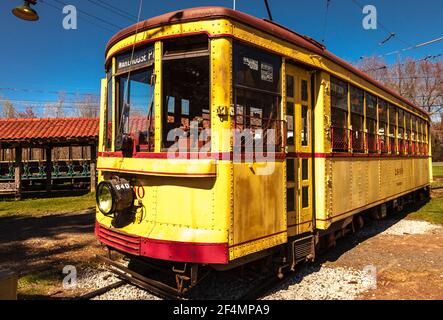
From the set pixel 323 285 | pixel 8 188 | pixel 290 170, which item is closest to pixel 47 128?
pixel 8 188

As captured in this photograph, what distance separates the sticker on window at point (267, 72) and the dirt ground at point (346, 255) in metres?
3.10

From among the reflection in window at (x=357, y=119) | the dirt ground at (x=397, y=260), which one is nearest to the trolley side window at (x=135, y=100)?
the dirt ground at (x=397, y=260)

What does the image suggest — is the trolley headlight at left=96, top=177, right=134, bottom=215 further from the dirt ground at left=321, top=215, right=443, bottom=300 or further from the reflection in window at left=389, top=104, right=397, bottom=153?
the reflection in window at left=389, top=104, right=397, bottom=153

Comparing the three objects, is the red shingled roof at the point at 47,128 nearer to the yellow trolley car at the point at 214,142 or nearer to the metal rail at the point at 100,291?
the yellow trolley car at the point at 214,142

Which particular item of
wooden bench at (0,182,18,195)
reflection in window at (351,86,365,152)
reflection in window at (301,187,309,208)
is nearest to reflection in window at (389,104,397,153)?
reflection in window at (351,86,365,152)

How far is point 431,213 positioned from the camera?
12.2 m

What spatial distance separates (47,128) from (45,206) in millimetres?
3863

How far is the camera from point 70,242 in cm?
809

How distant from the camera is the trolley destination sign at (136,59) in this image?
14.8 ft

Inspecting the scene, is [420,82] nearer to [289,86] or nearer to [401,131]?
[401,131]
